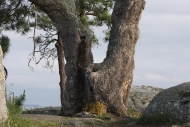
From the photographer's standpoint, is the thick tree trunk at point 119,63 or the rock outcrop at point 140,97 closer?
the thick tree trunk at point 119,63

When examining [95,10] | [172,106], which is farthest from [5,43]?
[172,106]

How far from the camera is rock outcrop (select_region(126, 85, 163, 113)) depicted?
17859 mm

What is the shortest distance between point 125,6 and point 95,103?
3.10 metres

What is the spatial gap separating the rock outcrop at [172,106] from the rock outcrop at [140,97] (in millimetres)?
7419

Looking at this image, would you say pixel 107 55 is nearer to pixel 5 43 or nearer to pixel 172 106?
pixel 172 106

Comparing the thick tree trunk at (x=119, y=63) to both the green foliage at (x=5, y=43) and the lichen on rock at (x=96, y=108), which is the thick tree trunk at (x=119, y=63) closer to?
the lichen on rock at (x=96, y=108)

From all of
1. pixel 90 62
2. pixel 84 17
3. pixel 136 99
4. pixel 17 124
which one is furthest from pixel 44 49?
pixel 17 124

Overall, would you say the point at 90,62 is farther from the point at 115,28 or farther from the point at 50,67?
the point at 50,67

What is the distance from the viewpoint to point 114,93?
1327 cm

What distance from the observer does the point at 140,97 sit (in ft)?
64.1

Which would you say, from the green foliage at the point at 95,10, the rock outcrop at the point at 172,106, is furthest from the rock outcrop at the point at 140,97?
the rock outcrop at the point at 172,106

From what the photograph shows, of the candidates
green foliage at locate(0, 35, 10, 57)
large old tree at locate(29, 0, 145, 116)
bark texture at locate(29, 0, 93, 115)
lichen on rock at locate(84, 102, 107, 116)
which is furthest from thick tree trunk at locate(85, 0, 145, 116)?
green foliage at locate(0, 35, 10, 57)

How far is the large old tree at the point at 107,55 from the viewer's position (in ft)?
43.5

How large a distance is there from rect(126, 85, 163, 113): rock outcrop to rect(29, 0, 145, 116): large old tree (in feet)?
13.4
